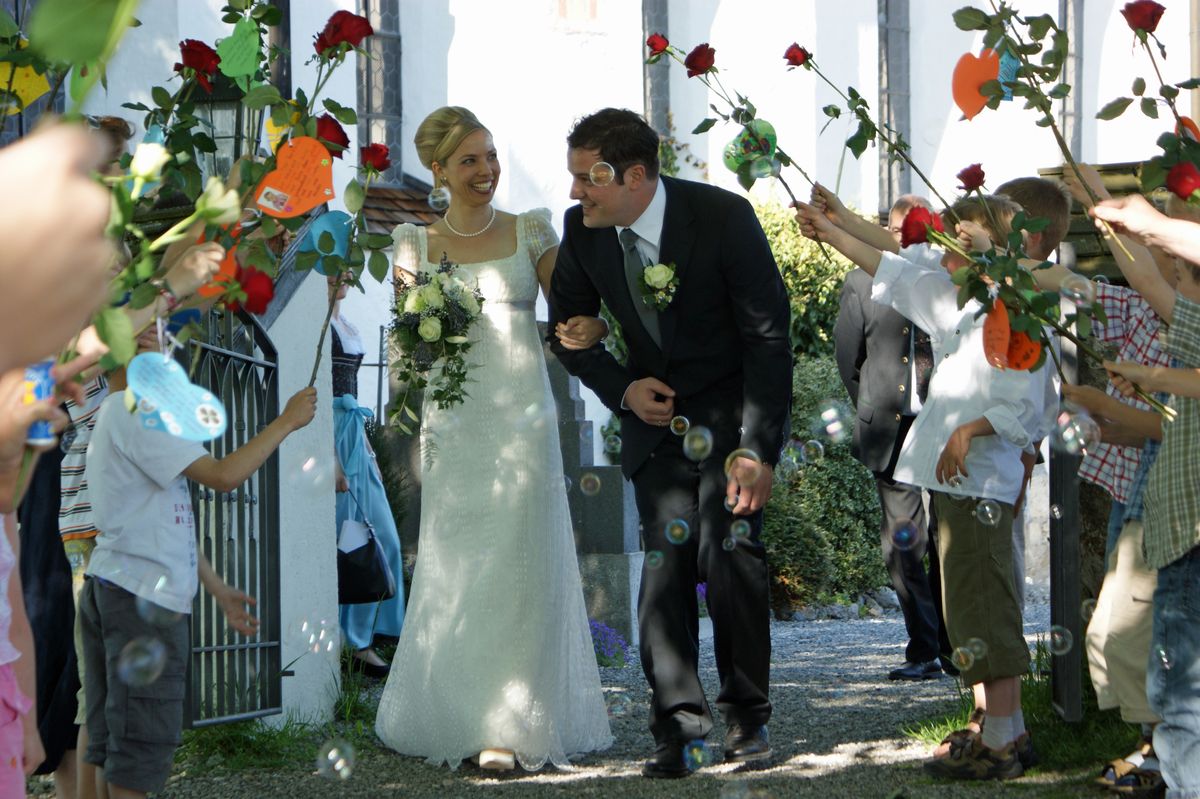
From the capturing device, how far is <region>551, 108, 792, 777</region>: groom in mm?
5062

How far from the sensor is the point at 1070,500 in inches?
193

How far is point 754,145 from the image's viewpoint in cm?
499

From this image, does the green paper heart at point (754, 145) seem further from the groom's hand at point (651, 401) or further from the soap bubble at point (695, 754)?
the soap bubble at point (695, 754)

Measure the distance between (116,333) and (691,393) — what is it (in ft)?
11.7

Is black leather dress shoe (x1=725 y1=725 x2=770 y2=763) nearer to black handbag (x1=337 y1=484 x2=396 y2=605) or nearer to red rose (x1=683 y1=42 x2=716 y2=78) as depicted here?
red rose (x1=683 y1=42 x2=716 y2=78)

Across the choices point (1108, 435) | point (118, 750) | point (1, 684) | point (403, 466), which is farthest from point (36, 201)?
point (403, 466)

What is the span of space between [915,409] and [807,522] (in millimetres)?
4433

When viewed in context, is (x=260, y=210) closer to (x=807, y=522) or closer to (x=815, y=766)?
(x=815, y=766)

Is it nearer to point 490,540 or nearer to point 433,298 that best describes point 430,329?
point 433,298

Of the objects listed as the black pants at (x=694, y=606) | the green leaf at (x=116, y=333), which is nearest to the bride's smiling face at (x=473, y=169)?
the black pants at (x=694, y=606)

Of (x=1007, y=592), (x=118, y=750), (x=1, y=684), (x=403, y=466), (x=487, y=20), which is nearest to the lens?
(x=1, y=684)

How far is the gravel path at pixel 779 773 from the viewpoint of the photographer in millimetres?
4652

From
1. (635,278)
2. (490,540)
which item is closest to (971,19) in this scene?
(635,278)

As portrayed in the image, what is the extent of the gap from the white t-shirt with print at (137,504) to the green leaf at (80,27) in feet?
9.13
